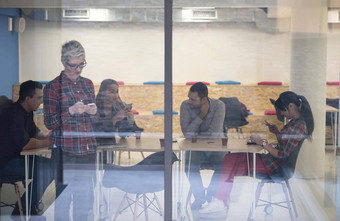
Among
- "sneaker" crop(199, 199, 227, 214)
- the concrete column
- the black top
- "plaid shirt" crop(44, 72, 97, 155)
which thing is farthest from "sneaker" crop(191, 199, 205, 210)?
the black top

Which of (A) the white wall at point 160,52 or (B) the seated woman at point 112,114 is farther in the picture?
(B) the seated woman at point 112,114

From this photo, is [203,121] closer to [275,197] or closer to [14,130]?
[275,197]

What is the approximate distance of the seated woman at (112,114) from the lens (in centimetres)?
503

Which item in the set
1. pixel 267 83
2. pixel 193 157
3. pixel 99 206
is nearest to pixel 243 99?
pixel 267 83

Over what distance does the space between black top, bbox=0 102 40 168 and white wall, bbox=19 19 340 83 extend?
1.02 feet

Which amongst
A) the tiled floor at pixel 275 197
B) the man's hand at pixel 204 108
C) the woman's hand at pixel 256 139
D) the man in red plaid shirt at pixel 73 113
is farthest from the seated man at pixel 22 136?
the woman's hand at pixel 256 139

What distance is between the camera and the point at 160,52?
4977 mm

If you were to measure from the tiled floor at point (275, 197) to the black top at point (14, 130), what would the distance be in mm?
758

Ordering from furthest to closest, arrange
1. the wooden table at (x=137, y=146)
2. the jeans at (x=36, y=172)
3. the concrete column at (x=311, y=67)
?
the jeans at (x=36, y=172) → the wooden table at (x=137, y=146) → the concrete column at (x=311, y=67)

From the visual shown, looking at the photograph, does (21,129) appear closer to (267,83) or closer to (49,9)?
(49,9)

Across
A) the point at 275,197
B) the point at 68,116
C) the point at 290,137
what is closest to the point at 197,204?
the point at 275,197

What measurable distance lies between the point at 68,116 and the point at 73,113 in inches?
1.8

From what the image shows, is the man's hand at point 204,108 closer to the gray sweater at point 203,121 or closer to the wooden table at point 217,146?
the gray sweater at point 203,121

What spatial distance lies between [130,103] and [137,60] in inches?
13.7
